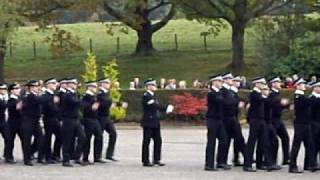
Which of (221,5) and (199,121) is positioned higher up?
(221,5)

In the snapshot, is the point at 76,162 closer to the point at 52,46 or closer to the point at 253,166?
the point at 253,166

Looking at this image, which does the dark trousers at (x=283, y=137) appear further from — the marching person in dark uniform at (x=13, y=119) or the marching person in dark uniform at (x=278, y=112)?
the marching person in dark uniform at (x=13, y=119)

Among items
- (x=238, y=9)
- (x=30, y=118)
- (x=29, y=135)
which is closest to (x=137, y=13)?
(x=238, y=9)

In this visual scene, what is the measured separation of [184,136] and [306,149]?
9945 mm

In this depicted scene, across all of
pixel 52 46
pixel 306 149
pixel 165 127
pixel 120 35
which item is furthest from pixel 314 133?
pixel 120 35

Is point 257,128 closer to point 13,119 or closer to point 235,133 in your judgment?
point 235,133

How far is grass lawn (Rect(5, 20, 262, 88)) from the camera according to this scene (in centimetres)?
5081

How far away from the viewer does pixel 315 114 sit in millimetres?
18844

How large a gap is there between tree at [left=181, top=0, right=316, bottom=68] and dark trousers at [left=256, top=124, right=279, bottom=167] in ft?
90.1

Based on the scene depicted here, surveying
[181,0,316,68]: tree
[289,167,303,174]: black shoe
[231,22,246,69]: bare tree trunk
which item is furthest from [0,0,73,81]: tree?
[289,167,303,174]: black shoe

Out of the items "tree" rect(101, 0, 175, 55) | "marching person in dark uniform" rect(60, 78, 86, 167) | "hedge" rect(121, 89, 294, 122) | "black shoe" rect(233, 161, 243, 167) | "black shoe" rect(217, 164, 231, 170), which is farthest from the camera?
"tree" rect(101, 0, 175, 55)

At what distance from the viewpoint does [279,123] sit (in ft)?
63.7

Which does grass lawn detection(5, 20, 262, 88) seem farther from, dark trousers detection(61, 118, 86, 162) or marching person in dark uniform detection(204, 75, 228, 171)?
marching person in dark uniform detection(204, 75, 228, 171)

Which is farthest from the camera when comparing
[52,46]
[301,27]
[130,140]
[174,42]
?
[174,42]
